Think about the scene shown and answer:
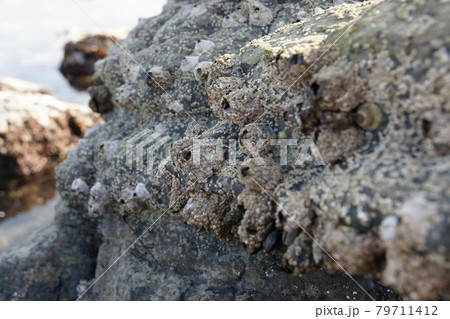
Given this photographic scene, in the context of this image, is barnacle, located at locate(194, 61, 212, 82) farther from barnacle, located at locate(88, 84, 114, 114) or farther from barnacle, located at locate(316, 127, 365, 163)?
barnacle, located at locate(88, 84, 114, 114)

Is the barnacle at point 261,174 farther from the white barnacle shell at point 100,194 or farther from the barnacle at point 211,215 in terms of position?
the white barnacle shell at point 100,194

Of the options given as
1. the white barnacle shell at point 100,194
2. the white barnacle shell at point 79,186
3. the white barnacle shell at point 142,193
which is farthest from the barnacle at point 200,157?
the white barnacle shell at point 79,186

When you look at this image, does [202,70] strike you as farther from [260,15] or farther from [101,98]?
[101,98]

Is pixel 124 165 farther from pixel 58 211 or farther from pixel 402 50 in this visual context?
pixel 402 50

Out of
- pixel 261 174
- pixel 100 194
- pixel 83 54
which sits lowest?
pixel 100 194

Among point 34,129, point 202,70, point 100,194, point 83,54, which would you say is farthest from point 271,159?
point 83,54

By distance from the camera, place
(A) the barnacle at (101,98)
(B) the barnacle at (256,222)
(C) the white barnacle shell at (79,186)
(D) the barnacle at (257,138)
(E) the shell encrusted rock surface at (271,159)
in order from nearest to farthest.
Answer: (E) the shell encrusted rock surface at (271,159)
(B) the barnacle at (256,222)
(D) the barnacle at (257,138)
(C) the white barnacle shell at (79,186)
(A) the barnacle at (101,98)
